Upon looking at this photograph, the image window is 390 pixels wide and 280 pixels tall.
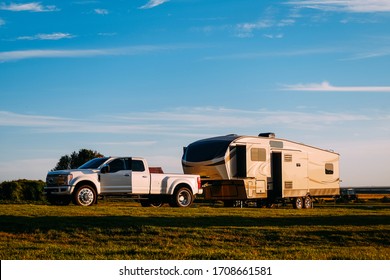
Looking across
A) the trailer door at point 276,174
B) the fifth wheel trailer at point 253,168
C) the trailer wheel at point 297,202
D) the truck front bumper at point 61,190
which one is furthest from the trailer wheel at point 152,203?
the trailer wheel at point 297,202

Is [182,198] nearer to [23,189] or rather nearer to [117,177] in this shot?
[117,177]

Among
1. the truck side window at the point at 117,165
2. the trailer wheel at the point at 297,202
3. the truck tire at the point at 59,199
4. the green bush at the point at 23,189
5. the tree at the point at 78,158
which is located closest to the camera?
the truck tire at the point at 59,199

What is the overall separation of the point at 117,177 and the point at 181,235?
797cm

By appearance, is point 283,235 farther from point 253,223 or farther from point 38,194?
point 38,194

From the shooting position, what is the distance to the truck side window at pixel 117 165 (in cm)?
2377

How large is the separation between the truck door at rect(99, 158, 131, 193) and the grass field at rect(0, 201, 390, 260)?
1.94 m

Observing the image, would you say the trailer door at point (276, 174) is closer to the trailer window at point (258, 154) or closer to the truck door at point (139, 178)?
the trailer window at point (258, 154)

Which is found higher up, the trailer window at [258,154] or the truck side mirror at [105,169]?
the trailer window at [258,154]

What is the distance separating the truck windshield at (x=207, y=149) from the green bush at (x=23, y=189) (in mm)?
12085

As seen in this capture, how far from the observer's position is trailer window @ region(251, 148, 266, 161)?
28766 mm

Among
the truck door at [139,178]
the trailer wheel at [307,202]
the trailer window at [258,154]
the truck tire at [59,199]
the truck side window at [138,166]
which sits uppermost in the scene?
the trailer window at [258,154]

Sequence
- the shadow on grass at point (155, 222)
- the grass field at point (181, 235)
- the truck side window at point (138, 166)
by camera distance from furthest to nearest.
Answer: the truck side window at point (138, 166), the shadow on grass at point (155, 222), the grass field at point (181, 235)

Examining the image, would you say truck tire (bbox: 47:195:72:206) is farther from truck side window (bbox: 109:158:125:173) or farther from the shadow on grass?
the shadow on grass

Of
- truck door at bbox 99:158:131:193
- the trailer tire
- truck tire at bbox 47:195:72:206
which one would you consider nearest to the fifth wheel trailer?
the trailer tire
